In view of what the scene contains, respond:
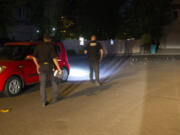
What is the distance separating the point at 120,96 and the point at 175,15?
39.3 m

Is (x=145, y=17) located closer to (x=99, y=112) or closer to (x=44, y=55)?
(x=44, y=55)

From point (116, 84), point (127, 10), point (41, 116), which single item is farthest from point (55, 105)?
point (127, 10)

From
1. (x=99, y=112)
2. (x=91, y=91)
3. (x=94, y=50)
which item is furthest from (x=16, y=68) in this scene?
(x=99, y=112)

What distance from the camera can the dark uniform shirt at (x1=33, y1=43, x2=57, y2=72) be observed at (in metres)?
7.55

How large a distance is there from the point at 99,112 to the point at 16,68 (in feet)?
11.1

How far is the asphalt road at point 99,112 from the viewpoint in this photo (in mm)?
5883

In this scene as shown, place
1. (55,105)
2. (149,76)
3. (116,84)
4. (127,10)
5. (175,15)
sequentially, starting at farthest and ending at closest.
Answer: (175,15) → (127,10) → (149,76) → (116,84) → (55,105)

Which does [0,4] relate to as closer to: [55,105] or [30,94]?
[30,94]

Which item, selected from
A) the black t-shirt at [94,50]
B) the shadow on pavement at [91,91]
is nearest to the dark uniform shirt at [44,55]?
the shadow on pavement at [91,91]

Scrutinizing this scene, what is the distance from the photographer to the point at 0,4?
17.3 meters

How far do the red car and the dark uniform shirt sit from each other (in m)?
1.50

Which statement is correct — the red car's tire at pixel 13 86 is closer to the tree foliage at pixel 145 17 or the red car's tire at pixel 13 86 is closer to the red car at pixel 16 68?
the red car at pixel 16 68

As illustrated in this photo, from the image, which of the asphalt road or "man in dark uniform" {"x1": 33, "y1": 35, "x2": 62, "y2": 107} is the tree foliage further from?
"man in dark uniform" {"x1": 33, "y1": 35, "x2": 62, "y2": 107}

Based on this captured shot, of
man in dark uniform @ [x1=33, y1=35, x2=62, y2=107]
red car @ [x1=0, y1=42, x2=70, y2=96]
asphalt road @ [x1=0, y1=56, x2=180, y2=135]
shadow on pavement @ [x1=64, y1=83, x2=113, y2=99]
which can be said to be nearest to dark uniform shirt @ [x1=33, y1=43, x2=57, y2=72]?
man in dark uniform @ [x1=33, y1=35, x2=62, y2=107]
